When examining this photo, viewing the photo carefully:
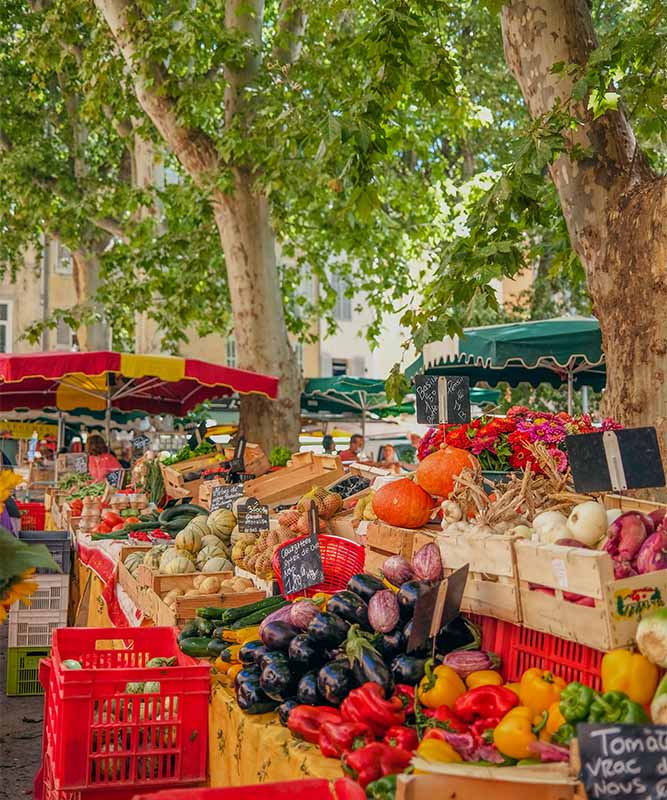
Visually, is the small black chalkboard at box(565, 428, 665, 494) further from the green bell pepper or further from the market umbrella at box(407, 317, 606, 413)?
the market umbrella at box(407, 317, 606, 413)

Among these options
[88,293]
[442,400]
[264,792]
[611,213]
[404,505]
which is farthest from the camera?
[88,293]

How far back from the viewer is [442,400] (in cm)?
426

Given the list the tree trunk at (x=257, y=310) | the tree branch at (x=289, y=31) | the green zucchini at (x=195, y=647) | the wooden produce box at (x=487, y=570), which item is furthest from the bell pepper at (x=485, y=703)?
the tree branch at (x=289, y=31)

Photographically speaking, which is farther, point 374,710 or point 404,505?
point 404,505

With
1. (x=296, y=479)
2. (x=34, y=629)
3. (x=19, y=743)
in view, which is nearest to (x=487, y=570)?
(x=19, y=743)

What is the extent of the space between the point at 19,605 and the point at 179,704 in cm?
362

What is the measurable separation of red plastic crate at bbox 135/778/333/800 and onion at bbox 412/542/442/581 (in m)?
0.97

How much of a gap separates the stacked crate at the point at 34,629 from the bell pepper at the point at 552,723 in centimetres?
479

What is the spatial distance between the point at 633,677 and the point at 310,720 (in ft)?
3.11

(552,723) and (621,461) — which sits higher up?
(621,461)

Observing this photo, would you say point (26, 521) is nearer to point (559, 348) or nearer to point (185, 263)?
point (185, 263)

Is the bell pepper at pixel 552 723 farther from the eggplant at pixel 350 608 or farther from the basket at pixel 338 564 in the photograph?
the basket at pixel 338 564

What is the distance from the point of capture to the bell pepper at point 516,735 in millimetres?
2332

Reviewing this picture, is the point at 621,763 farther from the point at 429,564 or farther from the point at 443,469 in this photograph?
the point at 443,469
